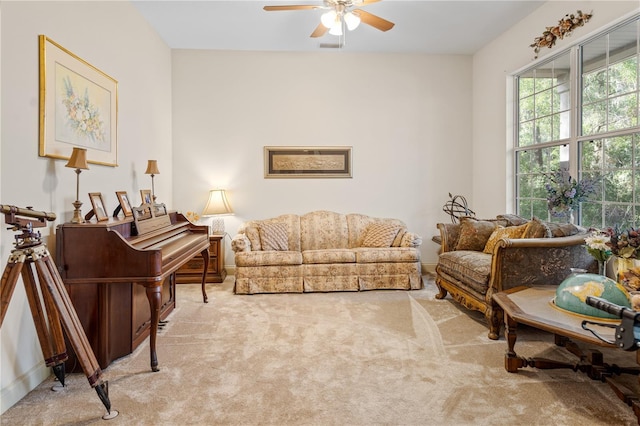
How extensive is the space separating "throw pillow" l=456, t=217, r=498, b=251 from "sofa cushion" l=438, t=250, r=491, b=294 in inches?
3.9

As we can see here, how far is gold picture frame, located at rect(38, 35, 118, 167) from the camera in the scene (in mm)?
2250

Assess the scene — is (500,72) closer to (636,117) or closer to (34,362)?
(636,117)

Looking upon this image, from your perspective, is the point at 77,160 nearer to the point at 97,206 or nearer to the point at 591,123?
the point at 97,206

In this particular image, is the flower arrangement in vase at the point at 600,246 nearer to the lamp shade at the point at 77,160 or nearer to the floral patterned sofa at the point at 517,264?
the floral patterned sofa at the point at 517,264

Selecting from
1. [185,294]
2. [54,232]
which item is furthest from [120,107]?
[185,294]

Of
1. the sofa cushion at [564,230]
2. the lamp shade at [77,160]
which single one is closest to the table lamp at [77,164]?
the lamp shade at [77,160]

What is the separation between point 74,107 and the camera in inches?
101

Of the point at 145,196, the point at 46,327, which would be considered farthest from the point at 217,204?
the point at 46,327

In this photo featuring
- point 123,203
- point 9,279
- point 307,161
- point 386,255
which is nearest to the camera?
point 9,279

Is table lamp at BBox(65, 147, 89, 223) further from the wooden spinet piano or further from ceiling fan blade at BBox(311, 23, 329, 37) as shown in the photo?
ceiling fan blade at BBox(311, 23, 329, 37)

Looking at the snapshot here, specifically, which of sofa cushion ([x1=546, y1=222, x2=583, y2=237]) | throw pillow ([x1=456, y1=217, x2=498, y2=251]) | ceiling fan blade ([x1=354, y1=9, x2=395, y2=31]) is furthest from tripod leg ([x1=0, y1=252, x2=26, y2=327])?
sofa cushion ([x1=546, y1=222, x2=583, y2=237])

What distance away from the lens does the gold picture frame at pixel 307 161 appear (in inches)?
194

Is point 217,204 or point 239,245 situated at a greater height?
point 217,204

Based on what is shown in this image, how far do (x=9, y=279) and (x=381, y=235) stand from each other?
11.9ft
